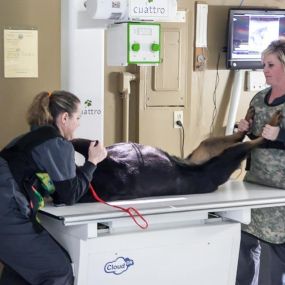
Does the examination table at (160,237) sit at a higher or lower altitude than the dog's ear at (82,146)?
lower

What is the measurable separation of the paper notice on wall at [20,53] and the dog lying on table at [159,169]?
1.12 metres

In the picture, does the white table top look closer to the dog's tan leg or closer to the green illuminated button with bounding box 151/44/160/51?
the dog's tan leg

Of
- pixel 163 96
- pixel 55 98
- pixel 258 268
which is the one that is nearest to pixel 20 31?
pixel 163 96

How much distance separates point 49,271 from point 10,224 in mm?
227

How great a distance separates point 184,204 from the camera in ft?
7.48

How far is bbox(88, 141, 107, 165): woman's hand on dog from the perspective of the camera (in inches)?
88.3

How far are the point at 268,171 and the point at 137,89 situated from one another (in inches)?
51.4

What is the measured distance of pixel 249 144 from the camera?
103 inches

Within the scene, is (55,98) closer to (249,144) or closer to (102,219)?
(102,219)

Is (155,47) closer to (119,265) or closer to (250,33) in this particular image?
(119,265)

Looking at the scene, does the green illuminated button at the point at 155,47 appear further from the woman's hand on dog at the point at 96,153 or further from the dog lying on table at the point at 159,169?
the woman's hand on dog at the point at 96,153

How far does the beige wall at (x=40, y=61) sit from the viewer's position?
11.0 ft

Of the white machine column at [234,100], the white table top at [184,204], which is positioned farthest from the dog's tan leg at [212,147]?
the white machine column at [234,100]

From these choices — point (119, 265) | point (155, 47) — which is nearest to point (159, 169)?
point (119, 265)
